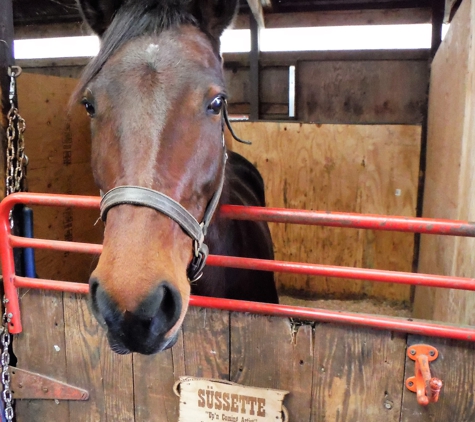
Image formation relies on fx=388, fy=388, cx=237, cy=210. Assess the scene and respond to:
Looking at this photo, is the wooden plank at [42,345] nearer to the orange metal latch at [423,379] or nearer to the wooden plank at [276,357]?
the wooden plank at [276,357]

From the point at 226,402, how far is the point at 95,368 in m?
0.49

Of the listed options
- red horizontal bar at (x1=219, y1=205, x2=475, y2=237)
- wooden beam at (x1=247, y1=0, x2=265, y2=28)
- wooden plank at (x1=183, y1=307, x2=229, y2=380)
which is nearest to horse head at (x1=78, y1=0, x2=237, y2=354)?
red horizontal bar at (x1=219, y1=205, x2=475, y2=237)

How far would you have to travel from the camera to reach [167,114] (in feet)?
3.10

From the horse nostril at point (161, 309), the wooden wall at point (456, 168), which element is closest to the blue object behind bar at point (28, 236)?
the horse nostril at point (161, 309)

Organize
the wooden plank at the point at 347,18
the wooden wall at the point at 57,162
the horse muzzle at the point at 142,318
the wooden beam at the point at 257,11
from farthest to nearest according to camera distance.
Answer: the wooden plank at the point at 347,18
the wooden beam at the point at 257,11
the wooden wall at the point at 57,162
the horse muzzle at the point at 142,318

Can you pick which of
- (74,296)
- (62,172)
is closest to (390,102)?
(62,172)

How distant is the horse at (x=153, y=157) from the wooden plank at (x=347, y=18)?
11.7ft

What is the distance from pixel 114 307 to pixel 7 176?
3.11 feet

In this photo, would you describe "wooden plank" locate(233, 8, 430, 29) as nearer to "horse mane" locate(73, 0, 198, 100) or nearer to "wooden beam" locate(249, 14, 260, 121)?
"wooden beam" locate(249, 14, 260, 121)

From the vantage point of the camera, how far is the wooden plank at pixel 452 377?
107cm

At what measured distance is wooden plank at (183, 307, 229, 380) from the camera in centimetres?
126

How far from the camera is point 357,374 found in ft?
3.82

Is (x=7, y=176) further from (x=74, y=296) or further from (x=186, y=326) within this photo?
(x=186, y=326)

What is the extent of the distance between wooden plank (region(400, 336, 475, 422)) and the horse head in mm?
713
